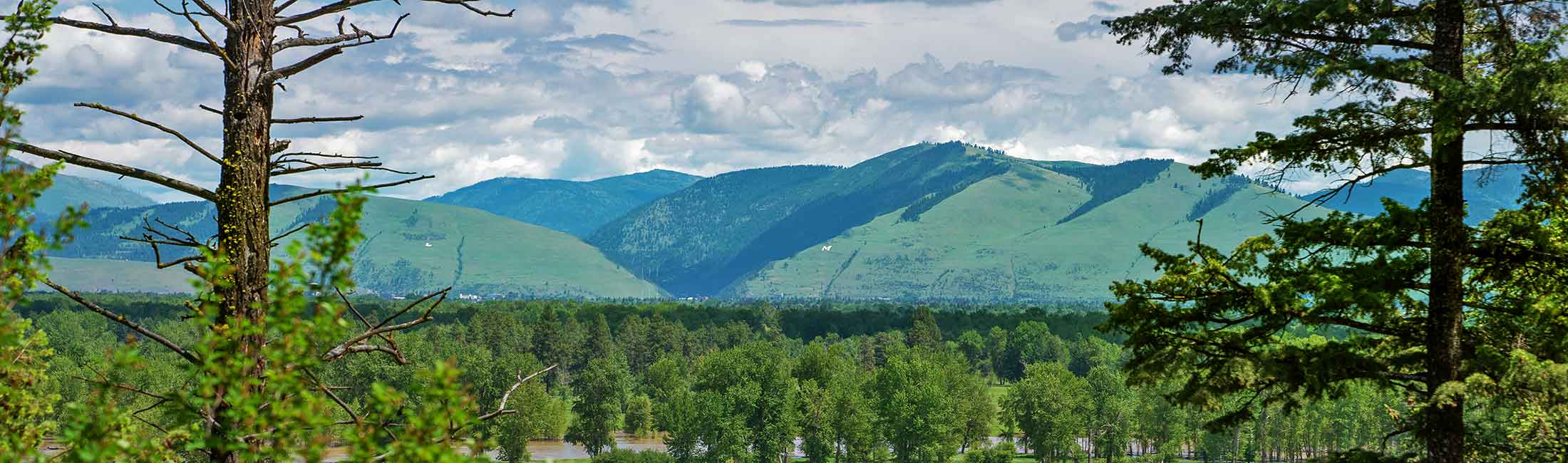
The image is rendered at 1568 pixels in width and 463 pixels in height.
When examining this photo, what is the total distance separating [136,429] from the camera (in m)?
6.91

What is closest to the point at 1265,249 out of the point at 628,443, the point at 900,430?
the point at 900,430

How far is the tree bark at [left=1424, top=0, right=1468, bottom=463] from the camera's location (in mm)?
15914

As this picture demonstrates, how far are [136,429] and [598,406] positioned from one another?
314ft

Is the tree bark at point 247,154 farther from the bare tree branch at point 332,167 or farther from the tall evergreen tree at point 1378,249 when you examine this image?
the tall evergreen tree at point 1378,249

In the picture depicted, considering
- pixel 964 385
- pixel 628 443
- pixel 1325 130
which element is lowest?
pixel 628 443

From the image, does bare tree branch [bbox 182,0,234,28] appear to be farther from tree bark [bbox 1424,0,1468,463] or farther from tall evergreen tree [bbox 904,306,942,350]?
tall evergreen tree [bbox 904,306,942,350]

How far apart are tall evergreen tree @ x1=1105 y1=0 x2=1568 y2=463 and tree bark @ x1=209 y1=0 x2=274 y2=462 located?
1231cm

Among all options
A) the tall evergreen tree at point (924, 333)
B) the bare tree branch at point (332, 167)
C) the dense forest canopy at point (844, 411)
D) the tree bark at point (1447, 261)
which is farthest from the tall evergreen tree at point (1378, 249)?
the tall evergreen tree at point (924, 333)

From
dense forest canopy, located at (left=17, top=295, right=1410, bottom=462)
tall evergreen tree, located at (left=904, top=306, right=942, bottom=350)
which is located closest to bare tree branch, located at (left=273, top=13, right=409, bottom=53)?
dense forest canopy, located at (left=17, top=295, right=1410, bottom=462)

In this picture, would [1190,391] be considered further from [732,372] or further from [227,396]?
[732,372]

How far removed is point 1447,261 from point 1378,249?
104 centimetres

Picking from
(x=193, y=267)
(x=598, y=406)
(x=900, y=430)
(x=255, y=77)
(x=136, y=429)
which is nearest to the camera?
(x=136, y=429)

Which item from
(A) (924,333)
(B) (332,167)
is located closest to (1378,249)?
(B) (332,167)

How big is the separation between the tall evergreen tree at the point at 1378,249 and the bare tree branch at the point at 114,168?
1277cm
